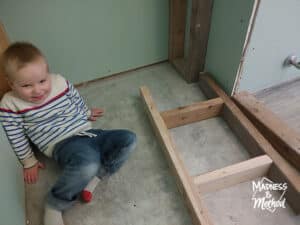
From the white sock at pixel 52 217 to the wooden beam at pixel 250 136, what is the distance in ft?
2.26

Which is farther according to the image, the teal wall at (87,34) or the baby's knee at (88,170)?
the teal wall at (87,34)

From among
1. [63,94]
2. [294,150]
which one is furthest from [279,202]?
[63,94]

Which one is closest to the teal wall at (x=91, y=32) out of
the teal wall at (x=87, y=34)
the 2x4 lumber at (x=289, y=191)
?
the teal wall at (x=87, y=34)

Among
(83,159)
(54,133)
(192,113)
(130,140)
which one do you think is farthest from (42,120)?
(192,113)

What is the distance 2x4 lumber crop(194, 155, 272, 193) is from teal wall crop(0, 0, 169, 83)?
72 cm

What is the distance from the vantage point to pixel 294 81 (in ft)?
3.70

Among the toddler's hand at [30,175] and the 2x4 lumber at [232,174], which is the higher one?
the 2x4 lumber at [232,174]

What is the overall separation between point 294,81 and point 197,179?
0.67m

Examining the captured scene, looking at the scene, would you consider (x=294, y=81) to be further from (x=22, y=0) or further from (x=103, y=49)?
(x=22, y=0)

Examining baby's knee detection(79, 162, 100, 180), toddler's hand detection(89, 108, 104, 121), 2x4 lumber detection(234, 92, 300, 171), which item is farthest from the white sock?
2x4 lumber detection(234, 92, 300, 171)

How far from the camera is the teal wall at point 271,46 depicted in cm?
87

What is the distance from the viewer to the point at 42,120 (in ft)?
2.83

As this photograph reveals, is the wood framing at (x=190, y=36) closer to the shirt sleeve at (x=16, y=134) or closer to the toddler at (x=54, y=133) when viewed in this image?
the toddler at (x=54, y=133)

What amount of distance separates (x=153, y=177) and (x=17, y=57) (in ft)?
1.88
